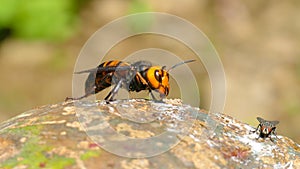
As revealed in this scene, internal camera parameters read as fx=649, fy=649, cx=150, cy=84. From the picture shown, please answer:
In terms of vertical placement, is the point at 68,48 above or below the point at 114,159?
above

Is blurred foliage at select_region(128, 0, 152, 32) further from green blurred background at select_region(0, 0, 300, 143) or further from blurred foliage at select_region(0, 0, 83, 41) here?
blurred foliage at select_region(0, 0, 83, 41)

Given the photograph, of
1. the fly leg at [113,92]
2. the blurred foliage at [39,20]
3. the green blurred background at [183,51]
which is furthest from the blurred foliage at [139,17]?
the fly leg at [113,92]

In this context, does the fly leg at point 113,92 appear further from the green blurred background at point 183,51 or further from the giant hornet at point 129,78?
the green blurred background at point 183,51

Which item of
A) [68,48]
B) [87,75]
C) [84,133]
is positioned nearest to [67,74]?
[68,48]

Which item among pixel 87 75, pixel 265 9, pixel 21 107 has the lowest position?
pixel 21 107

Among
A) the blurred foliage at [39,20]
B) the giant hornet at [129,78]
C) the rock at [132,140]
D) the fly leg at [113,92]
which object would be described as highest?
the blurred foliage at [39,20]

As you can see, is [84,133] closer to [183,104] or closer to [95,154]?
[95,154]

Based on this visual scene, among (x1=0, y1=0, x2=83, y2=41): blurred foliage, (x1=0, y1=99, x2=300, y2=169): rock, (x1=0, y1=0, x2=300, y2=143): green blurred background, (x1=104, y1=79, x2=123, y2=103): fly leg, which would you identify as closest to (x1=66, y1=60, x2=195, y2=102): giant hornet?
(x1=104, y1=79, x2=123, y2=103): fly leg
